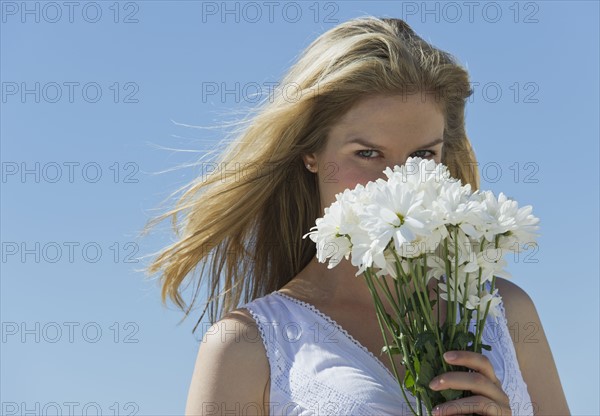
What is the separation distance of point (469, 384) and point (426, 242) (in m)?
0.43

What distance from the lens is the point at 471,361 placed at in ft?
8.04

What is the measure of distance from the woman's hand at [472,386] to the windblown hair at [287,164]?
1.35 meters

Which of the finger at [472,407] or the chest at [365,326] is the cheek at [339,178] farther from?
the finger at [472,407]

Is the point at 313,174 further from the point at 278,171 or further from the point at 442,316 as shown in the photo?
the point at 442,316

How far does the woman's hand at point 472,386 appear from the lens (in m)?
2.42

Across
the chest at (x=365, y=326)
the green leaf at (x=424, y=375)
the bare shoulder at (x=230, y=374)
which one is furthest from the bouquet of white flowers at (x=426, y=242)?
the bare shoulder at (x=230, y=374)

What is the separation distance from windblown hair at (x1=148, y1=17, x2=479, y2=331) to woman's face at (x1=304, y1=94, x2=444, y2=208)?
0.08m

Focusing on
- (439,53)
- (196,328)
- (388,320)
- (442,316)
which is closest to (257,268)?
(196,328)

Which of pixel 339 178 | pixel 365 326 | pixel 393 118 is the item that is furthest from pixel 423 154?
pixel 365 326

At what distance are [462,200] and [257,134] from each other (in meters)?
1.71

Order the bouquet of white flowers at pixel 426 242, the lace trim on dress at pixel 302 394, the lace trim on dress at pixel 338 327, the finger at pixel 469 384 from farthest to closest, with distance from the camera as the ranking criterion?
1. the lace trim on dress at pixel 338 327
2. the lace trim on dress at pixel 302 394
3. the finger at pixel 469 384
4. the bouquet of white flowers at pixel 426 242

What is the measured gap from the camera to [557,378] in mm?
3490

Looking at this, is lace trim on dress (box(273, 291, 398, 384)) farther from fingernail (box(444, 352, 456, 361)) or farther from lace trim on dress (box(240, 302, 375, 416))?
fingernail (box(444, 352, 456, 361))

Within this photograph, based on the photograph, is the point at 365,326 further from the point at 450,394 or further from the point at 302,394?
the point at 450,394
